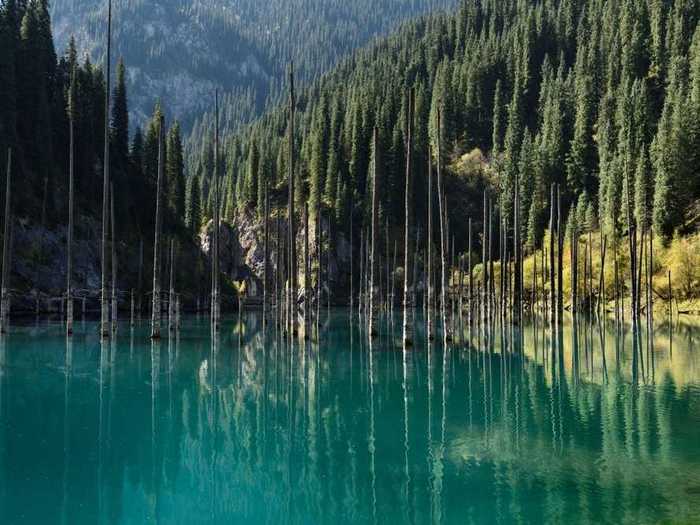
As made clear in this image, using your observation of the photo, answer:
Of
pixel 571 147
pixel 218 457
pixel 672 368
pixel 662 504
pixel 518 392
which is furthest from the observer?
pixel 571 147

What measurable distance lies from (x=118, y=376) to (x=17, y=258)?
44.3 meters

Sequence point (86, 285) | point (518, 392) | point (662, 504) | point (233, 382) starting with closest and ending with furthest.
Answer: point (662, 504), point (518, 392), point (233, 382), point (86, 285)

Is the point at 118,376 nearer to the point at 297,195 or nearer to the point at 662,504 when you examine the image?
the point at 662,504

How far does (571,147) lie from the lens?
4528 inches

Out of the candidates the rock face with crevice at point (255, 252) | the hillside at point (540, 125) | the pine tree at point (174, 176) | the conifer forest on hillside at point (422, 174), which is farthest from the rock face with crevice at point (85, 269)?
the hillside at point (540, 125)

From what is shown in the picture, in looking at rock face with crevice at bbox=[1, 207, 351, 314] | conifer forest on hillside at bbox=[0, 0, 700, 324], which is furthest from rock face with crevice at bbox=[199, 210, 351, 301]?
rock face with crevice at bbox=[1, 207, 351, 314]

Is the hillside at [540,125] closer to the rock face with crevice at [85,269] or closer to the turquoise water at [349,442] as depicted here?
the rock face with crevice at [85,269]

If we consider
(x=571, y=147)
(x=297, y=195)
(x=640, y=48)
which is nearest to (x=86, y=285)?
(x=297, y=195)

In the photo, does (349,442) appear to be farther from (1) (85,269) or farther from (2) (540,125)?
(2) (540,125)

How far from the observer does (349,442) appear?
14672mm

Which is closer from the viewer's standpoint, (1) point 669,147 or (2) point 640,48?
(1) point 669,147

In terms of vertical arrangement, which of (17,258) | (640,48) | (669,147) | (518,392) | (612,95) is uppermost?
(640,48)

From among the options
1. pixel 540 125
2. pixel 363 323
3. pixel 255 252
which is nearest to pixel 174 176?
pixel 255 252

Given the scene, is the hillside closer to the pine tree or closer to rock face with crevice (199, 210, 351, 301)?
rock face with crevice (199, 210, 351, 301)
